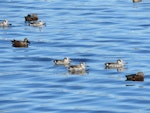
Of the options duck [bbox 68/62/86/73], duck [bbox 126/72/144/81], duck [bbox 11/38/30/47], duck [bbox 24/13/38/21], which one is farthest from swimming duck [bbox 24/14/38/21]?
duck [bbox 126/72/144/81]

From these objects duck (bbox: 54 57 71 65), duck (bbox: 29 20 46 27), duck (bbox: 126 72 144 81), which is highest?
duck (bbox: 29 20 46 27)

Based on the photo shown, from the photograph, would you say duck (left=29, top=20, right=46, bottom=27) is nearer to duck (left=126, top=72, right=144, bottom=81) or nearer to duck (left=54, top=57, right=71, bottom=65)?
duck (left=54, top=57, right=71, bottom=65)

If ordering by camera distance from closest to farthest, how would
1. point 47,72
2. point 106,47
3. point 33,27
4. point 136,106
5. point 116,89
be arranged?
point 136,106 < point 116,89 < point 47,72 < point 106,47 < point 33,27

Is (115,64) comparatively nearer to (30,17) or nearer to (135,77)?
(135,77)

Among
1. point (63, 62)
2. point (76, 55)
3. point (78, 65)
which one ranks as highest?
point (76, 55)

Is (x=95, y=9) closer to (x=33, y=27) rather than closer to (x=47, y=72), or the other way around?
(x=33, y=27)

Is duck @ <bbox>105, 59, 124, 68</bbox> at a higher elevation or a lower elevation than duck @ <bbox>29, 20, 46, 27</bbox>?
lower

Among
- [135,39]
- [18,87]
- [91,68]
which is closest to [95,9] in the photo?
[135,39]

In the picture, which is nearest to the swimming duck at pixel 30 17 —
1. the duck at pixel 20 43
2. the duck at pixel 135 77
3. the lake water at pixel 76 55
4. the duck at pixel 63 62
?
the lake water at pixel 76 55

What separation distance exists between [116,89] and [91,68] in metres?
4.57

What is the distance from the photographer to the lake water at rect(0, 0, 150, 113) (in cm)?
3597

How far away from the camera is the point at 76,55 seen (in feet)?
150

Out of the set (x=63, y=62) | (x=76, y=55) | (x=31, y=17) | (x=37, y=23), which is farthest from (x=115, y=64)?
(x=31, y=17)

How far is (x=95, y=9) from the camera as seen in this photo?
60.8m
